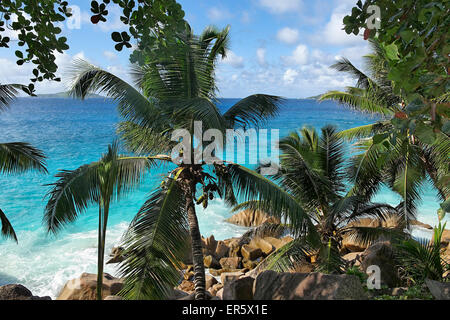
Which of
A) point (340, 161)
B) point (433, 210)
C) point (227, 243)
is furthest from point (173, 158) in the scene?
point (433, 210)

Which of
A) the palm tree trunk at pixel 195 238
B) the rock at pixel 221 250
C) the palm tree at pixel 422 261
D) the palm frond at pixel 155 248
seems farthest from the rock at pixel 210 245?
the palm tree at pixel 422 261

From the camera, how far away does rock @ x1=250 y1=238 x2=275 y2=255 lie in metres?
12.3

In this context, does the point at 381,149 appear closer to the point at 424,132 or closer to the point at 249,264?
the point at 424,132

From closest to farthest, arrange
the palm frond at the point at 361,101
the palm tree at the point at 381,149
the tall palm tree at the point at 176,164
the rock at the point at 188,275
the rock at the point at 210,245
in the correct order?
the tall palm tree at the point at 176,164
the palm tree at the point at 381,149
the palm frond at the point at 361,101
the rock at the point at 188,275
the rock at the point at 210,245

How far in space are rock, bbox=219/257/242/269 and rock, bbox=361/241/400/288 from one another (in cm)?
499

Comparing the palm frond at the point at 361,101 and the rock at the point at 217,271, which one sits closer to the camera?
the palm frond at the point at 361,101

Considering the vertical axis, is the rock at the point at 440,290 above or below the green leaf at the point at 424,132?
below

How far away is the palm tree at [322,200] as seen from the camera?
296 inches

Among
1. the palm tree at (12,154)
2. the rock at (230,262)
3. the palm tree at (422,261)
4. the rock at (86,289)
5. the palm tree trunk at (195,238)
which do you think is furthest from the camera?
the rock at (230,262)

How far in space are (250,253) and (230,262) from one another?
0.78m

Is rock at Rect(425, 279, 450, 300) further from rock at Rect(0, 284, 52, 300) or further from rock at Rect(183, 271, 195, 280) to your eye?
rock at Rect(183, 271, 195, 280)

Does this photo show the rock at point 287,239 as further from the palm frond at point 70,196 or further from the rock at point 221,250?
the palm frond at point 70,196

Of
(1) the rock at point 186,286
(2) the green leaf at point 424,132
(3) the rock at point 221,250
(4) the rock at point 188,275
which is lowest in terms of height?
(1) the rock at point 186,286

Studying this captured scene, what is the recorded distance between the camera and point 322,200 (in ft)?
26.9
